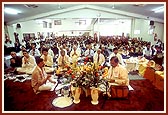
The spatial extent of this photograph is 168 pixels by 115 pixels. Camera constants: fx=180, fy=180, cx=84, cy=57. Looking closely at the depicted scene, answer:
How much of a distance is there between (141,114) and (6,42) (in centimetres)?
173

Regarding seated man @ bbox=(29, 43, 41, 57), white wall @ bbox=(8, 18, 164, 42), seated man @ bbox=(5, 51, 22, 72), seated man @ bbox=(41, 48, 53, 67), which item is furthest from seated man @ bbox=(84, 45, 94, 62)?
seated man @ bbox=(5, 51, 22, 72)

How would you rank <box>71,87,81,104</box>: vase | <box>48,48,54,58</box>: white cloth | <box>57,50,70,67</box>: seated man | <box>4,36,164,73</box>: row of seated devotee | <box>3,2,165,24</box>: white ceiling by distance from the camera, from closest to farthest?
<box>3,2,165,24</box>: white ceiling < <box>71,87,81,104</box>: vase < <box>4,36,164,73</box>: row of seated devotee < <box>48,48,54,58</box>: white cloth < <box>57,50,70,67</box>: seated man

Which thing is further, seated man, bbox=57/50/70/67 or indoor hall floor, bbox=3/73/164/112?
seated man, bbox=57/50/70/67

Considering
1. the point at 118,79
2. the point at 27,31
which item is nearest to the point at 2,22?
the point at 27,31

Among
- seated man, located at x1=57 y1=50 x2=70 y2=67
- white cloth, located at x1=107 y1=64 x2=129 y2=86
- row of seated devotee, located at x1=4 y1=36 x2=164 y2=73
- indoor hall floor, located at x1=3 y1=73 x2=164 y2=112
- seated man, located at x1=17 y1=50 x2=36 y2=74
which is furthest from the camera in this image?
seated man, located at x1=57 y1=50 x2=70 y2=67

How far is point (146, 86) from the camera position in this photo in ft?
10.0

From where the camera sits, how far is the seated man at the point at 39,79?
260 centimetres

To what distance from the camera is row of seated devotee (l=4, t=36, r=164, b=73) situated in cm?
264

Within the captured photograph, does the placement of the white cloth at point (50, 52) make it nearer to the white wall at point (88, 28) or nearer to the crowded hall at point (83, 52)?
the crowded hall at point (83, 52)

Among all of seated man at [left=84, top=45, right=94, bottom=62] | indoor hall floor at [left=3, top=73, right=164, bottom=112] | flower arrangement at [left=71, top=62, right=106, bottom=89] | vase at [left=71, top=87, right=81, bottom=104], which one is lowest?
indoor hall floor at [left=3, top=73, right=164, bottom=112]

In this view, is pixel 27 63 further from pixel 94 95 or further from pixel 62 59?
pixel 94 95

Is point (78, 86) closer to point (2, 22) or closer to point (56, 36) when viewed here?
point (56, 36)

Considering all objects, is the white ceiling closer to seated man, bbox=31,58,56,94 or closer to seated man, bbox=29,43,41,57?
seated man, bbox=29,43,41,57

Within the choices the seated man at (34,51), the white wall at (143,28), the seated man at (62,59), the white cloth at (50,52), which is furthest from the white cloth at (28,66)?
the white wall at (143,28)
